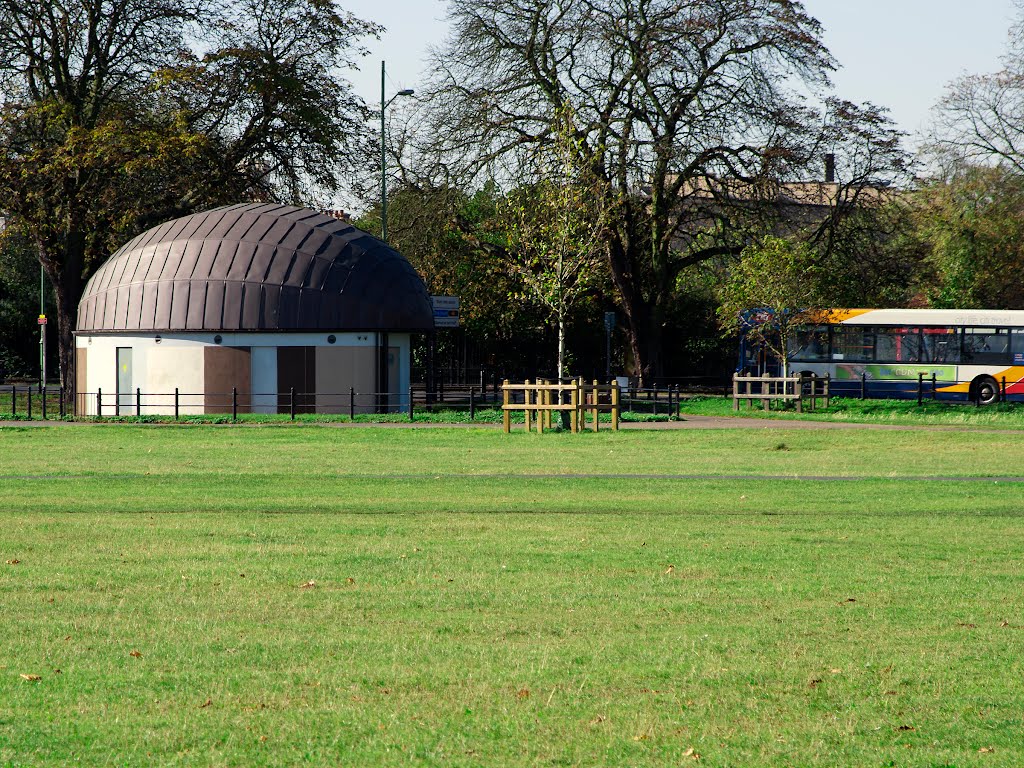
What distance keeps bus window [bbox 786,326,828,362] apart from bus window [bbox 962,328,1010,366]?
4.69 m

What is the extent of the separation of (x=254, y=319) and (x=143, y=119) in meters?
9.72

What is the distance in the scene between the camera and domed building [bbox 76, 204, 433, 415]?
4069 cm

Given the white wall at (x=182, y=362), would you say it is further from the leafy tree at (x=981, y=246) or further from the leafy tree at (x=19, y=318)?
the leafy tree at (x=19, y=318)

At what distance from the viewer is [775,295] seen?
4441cm

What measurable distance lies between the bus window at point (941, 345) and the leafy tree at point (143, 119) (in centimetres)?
2193

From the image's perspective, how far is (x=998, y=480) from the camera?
66.7 ft

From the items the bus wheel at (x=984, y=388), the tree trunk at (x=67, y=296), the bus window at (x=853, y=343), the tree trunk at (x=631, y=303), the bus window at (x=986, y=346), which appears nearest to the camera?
the bus window at (x=986, y=346)

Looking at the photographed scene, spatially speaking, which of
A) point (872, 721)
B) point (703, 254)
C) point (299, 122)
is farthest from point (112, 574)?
point (703, 254)

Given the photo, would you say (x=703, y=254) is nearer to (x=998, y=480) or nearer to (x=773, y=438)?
(x=773, y=438)

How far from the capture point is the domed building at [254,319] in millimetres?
40688

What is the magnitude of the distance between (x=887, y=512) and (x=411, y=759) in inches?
443

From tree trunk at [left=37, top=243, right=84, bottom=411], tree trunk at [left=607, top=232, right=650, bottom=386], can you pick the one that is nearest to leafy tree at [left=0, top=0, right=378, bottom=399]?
tree trunk at [left=37, top=243, right=84, bottom=411]

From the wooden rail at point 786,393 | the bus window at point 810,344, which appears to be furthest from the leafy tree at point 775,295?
the wooden rail at point 786,393

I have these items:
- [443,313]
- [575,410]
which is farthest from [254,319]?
[575,410]
